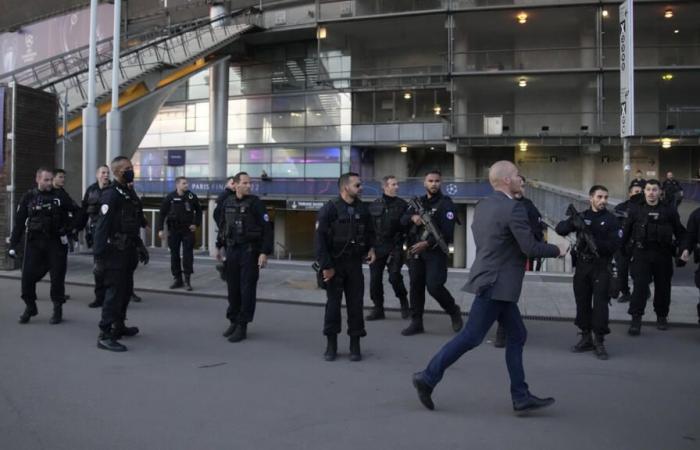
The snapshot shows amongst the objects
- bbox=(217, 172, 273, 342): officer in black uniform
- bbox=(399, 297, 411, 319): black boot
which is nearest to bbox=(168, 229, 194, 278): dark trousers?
bbox=(217, 172, 273, 342): officer in black uniform

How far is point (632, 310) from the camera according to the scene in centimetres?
761

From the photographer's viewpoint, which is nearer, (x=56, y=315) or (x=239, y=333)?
(x=239, y=333)

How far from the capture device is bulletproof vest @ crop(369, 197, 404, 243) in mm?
8109

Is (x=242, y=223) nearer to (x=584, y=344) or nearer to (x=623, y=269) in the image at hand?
(x=584, y=344)

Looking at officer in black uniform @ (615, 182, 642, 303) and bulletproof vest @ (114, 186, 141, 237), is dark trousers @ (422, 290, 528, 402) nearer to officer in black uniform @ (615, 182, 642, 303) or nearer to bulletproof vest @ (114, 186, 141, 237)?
bulletproof vest @ (114, 186, 141, 237)

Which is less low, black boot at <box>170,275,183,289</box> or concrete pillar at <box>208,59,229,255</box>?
concrete pillar at <box>208,59,229,255</box>

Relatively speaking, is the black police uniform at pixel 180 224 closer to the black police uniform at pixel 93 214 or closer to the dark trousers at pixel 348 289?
the black police uniform at pixel 93 214

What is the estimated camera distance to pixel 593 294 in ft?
21.5

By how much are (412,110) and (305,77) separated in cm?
615

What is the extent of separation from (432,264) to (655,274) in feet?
9.71

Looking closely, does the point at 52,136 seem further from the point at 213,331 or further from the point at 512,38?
the point at 512,38

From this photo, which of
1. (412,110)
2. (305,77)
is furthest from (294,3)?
(412,110)

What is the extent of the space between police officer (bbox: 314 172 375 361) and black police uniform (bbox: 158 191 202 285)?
5007mm

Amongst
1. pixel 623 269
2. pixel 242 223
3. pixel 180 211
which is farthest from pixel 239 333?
pixel 623 269
